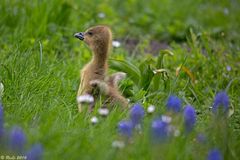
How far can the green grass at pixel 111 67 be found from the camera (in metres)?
4.14

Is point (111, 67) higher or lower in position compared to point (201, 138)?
lower

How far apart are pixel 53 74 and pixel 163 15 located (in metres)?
3.78

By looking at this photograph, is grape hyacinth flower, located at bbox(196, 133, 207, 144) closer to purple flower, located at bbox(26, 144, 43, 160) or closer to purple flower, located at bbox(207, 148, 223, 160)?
purple flower, located at bbox(207, 148, 223, 160)

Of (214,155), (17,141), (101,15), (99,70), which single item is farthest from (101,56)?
(101,15)

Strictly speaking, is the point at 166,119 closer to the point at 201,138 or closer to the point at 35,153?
the point at 201,138

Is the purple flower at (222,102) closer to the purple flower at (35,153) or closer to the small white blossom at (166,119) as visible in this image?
the small white blossom at (166,119)

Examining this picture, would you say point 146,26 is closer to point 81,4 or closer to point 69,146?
point 81,4

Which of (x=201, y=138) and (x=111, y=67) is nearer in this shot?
(x=201, y=138)

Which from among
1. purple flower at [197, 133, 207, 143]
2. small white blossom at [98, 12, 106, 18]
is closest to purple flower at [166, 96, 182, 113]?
purple flower at [197, 133, 207, 143]

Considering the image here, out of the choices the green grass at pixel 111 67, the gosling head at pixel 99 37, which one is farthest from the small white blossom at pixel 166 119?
the gosling head at pixel 99 37

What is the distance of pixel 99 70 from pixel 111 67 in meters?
0.75

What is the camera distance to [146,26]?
905 centimetres

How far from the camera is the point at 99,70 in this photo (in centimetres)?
529

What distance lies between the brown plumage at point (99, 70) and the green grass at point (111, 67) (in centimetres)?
23
